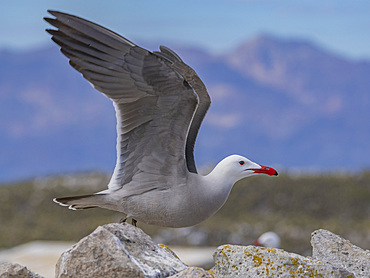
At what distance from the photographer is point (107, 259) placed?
509cm

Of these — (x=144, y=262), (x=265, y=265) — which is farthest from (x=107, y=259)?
(x=265, y=265)

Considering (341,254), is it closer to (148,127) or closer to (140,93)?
(148,127)

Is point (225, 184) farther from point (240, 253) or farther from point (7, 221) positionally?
point (7, 221)

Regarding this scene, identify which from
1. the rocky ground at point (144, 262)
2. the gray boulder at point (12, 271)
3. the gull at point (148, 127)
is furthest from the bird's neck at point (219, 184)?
the gray boulder at point (12, 271)

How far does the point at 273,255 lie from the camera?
5.20 metres

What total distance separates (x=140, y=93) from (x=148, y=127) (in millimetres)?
368

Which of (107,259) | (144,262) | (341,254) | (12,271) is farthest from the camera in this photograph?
(341,254)

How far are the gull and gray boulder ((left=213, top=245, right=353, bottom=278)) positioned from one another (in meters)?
1.65

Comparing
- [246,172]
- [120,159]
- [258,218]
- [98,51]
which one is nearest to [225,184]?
[246,172]

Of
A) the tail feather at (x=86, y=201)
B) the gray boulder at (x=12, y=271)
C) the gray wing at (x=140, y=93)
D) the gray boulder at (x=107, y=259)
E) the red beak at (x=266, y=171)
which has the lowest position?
the gray boulder at (x=12, y=271)

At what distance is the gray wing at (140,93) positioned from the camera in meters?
6.88

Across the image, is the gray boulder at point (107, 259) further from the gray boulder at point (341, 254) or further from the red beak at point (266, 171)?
the red beak at point (266, 171)

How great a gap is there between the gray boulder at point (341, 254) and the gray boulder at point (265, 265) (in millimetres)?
948

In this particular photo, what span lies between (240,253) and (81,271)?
1179mm
